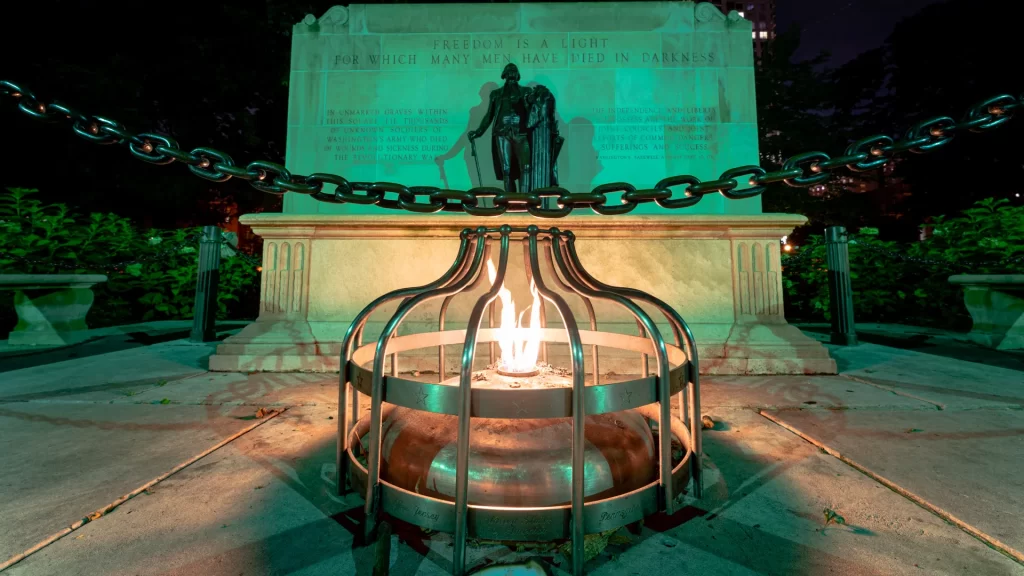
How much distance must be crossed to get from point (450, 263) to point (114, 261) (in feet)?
22.5

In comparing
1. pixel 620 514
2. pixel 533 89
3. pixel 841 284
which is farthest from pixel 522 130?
pixel 620 514

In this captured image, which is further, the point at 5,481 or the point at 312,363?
the point at 312,363

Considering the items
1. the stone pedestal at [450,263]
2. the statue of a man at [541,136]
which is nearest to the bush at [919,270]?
the stone pedestal at [450,263]

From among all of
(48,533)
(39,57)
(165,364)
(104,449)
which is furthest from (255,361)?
(39,57)

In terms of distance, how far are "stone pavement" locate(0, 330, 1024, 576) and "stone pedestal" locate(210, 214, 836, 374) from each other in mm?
1074

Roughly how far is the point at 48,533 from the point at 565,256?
182cm

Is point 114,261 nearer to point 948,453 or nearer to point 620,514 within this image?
point 620,514

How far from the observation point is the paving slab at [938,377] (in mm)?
2598

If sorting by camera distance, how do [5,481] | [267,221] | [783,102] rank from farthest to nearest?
[783,102] → [267,221] → [5,481]

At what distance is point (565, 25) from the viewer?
5.38 meters

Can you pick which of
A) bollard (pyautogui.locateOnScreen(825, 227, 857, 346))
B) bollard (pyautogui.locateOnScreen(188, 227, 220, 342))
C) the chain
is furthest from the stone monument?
the chain

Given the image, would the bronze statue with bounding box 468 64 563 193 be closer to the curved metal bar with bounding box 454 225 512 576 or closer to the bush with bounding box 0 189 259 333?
the curved metal bar with bounding box 454 225 512 576

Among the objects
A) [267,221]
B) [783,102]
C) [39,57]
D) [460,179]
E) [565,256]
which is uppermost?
[783,102]

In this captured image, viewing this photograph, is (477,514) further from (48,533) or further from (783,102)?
(783,102)
